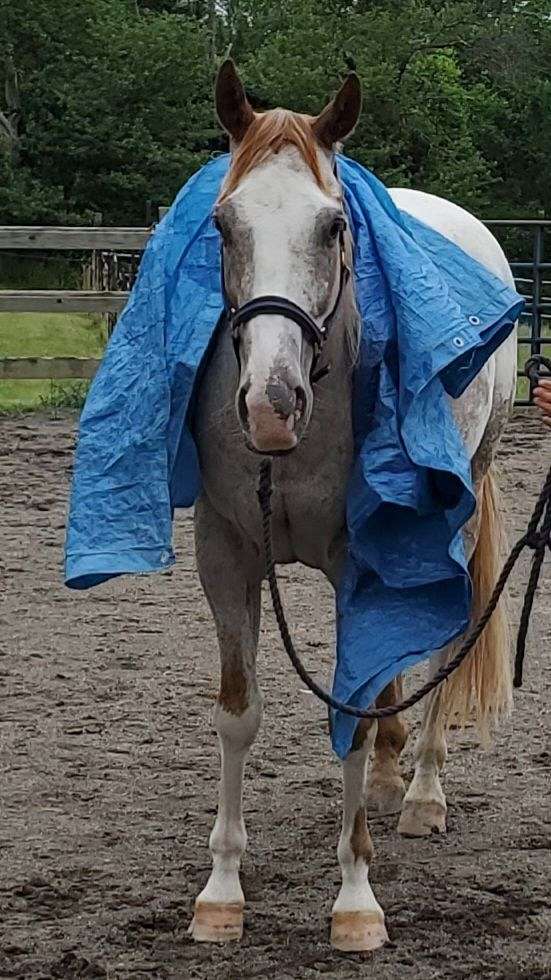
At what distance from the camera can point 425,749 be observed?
384 cm

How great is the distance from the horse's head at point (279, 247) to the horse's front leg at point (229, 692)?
2.11ft

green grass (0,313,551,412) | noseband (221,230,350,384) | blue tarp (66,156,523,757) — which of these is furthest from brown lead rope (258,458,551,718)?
green grass (0,313,551,412)

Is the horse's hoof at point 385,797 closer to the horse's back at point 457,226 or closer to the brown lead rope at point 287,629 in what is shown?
the brown lead rope at point 287,629

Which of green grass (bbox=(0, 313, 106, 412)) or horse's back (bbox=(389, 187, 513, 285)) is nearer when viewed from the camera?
horse's back (bbox=(389, 187, 513, 285))

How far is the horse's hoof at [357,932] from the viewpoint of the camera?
299 cm

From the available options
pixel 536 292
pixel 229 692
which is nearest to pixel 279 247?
pixel 229 692

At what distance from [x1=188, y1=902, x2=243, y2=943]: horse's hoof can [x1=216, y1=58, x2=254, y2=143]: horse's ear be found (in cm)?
162

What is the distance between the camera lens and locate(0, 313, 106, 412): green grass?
38.9 ft

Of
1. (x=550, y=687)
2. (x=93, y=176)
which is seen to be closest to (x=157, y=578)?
(x=550, y=687)

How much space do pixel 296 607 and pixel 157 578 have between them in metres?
0.82

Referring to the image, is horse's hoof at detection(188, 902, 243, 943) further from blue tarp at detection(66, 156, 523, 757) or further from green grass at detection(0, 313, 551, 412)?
green grass at detection(0, 313, 551, 412)

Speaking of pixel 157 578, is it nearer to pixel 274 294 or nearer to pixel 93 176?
pixel 274 294

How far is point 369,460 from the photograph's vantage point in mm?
2902

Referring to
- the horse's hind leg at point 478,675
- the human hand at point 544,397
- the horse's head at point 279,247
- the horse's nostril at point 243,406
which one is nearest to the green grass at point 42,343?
the horse's hind leg at point 478,675
